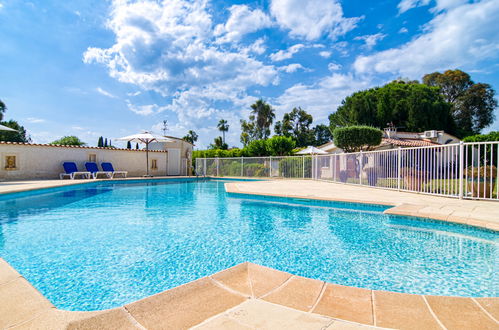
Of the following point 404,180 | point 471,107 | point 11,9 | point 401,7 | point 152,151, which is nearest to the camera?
point 404,180

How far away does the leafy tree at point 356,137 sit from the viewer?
14.7 meters

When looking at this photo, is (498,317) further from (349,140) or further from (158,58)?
(158,58)

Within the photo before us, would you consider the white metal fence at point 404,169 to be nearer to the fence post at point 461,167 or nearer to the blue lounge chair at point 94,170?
the fence post at point 461,167

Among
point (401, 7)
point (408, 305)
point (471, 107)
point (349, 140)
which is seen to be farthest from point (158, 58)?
point (471, 107)

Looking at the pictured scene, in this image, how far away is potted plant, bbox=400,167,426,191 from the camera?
7749 millimetres

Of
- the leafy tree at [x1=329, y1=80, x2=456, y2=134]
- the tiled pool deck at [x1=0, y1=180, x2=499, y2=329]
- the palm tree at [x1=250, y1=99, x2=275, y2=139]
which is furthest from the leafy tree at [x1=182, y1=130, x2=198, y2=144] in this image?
the tiled pool deck at [x1=0, y1=180, x2=499, y2=329]

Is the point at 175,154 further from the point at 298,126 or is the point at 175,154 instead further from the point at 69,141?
the point at 69,141

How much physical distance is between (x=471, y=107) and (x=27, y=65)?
45151 mm

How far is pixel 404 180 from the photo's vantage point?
8219 mm

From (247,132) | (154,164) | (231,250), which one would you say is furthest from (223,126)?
(231,250)

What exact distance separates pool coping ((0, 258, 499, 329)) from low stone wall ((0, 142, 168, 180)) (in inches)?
623

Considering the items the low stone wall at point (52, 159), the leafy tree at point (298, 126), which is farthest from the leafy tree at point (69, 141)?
the leafy tree at point (298, 126)

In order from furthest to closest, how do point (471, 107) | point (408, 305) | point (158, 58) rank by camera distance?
point (471, 107), point (158, 58), point (408, 305)

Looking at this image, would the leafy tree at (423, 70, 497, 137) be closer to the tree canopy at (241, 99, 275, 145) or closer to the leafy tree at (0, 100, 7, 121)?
the tree canopy at (241, 99, 275, 145)
